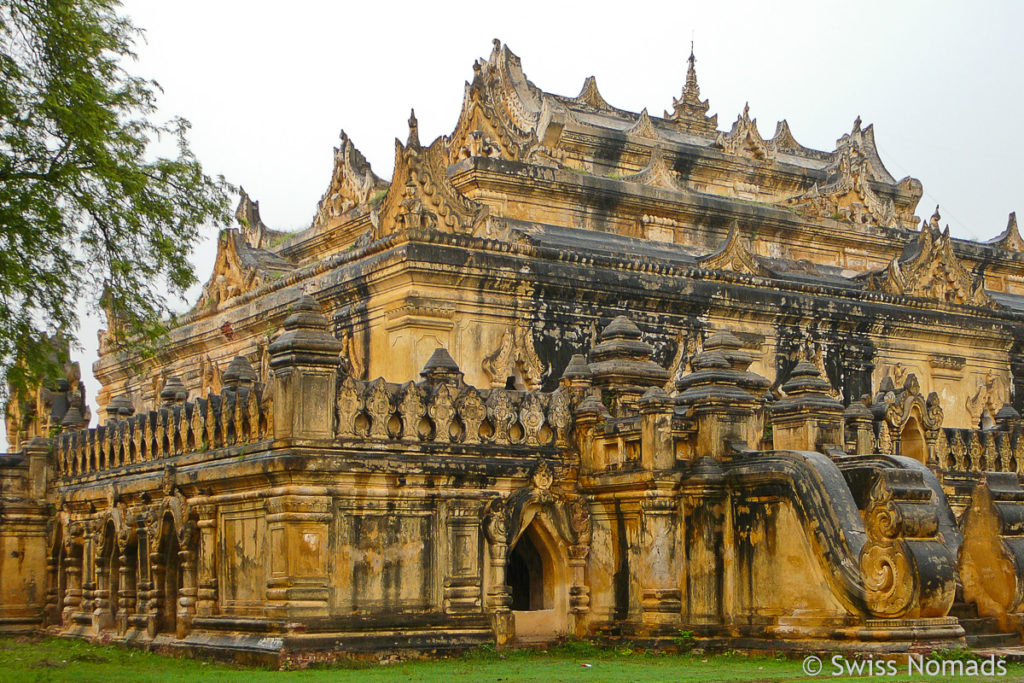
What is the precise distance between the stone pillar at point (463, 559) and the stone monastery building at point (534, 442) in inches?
1.7

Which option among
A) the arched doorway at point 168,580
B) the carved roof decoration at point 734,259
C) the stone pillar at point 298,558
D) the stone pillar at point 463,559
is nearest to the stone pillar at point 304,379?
the stone pillar at point 298,558

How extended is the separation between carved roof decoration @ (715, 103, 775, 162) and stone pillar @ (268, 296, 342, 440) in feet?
66.9

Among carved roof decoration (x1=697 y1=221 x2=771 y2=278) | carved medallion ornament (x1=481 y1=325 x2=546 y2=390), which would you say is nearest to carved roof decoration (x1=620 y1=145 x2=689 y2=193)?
carved roof decoration (x1=697 y1=221 x2=771 y2=278)

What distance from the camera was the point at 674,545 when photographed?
19.7m

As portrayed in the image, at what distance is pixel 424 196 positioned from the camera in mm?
25797

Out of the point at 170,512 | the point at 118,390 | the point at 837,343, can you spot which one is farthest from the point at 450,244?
the point at 118,390

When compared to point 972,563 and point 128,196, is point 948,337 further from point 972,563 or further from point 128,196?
point 128,196

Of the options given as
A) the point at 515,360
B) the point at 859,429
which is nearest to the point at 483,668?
→ the point at 859,429

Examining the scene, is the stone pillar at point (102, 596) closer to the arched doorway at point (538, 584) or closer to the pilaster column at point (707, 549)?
the arched doorway at point (538, 584)

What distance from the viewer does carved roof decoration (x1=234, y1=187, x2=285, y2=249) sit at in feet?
119

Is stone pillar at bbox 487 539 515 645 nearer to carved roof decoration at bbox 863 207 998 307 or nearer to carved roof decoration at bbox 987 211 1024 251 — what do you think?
carved roof decoration at bbox 863 207 998 307

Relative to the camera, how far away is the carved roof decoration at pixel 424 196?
84.2ft

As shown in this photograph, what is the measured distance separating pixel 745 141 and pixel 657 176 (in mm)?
5489

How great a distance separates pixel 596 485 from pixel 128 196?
7654 mm
